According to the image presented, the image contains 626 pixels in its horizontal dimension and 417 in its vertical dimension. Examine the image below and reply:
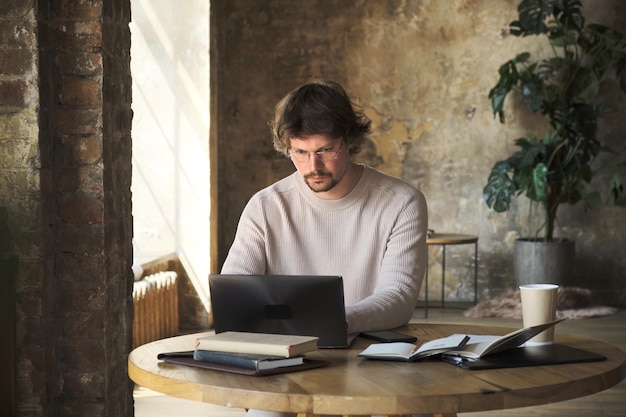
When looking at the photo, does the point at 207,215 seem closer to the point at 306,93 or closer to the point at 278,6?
the point at 278,6

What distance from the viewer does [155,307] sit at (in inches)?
256

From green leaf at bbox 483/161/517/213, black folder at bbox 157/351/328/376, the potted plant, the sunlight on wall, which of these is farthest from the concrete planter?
black folder at bbox 157/351/328/376

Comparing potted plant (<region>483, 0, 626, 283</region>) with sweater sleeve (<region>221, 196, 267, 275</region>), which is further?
potted plant (<region>483, 0, 626, 283</region>)

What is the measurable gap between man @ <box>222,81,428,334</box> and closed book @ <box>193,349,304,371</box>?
0.72m

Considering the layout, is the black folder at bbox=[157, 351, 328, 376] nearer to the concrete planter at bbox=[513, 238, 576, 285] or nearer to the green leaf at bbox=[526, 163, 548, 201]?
the green leaf at bbox=[526, 163, 548, 201]

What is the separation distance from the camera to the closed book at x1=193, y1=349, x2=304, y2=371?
7.14ft

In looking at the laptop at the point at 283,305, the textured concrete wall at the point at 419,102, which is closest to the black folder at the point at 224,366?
the laptop at the point at 283,305

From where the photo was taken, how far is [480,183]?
876 centimetres

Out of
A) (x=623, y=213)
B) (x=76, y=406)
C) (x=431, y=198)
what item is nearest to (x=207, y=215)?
(x=431, y=198)

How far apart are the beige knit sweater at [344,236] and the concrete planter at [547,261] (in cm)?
523

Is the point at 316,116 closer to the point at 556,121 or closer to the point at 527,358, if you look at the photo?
the point at 527,358

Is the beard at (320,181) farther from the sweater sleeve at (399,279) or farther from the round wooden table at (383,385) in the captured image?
the round wooden table at (383,385)

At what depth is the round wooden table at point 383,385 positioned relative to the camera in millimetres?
1981

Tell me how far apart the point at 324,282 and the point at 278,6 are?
6.92m
